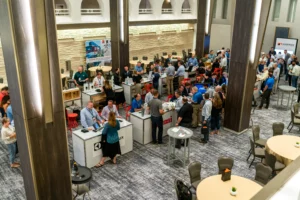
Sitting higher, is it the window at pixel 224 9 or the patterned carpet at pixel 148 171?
the window at pixel 224 9

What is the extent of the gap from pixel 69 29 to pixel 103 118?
25.1ft

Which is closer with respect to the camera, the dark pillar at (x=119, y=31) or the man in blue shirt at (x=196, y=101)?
the man in blue shirt at (x=196, y=101)

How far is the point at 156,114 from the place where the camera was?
769cm

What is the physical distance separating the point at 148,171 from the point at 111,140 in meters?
1.15

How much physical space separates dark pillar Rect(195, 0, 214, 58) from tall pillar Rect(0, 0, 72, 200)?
13.5 meters

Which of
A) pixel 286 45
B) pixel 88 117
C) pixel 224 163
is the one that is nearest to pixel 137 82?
pixel 88 117

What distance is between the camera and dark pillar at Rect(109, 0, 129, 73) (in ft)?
42.2

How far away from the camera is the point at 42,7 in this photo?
13.3 ft

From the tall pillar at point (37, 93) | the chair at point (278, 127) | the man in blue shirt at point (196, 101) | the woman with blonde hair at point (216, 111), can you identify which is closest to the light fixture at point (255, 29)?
the woman with blonde hair at point (216, 111)

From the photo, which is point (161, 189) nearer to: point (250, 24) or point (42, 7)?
point (42, 7)

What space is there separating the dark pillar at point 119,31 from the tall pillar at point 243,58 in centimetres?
615

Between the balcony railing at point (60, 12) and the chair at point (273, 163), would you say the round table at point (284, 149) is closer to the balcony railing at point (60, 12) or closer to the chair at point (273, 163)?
the chair at point (273, 163)

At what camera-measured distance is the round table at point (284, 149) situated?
19.8ft

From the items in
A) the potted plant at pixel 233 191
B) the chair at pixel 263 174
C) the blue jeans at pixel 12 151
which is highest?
the potted plant at pixel 233 191
